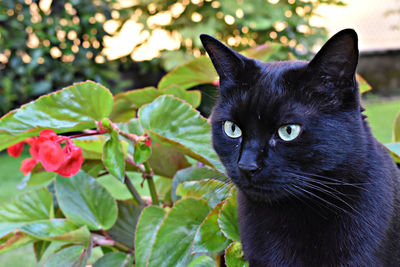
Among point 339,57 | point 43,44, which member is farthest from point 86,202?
point 43,44

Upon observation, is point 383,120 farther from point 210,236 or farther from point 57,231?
point 57,231

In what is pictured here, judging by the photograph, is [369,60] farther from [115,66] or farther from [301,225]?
[301,225]

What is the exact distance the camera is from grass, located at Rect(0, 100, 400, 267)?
1239mm

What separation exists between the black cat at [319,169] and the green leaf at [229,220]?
106 millimetres

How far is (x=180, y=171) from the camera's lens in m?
0.84

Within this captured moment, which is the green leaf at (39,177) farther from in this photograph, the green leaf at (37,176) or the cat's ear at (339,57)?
the cat's ear at (339,57)

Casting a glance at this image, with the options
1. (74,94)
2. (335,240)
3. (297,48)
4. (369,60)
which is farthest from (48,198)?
(369,60)

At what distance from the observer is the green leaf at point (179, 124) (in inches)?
30.0

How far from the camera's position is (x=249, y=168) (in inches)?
21.4

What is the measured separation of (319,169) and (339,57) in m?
0.16

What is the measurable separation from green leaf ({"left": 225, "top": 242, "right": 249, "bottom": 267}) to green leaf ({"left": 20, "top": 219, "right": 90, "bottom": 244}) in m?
0.29

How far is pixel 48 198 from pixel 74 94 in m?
0.26

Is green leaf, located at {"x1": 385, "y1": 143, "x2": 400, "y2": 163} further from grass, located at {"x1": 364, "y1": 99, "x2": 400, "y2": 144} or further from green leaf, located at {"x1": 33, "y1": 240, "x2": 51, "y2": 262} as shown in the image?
grass, located at {"x1": 364, "y1": 99, "x2": 400, "y2": 144}

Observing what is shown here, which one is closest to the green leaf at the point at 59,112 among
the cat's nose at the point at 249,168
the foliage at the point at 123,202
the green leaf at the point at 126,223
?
the foliage at the point at 123,202
